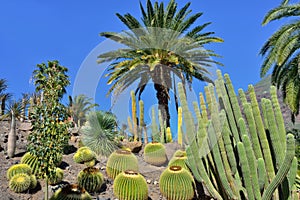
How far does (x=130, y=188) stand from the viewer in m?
8.07

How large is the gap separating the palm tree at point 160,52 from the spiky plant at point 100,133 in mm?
1466

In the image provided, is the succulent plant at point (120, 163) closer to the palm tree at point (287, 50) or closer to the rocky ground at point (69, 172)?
the rocky ground at point (69, 172)

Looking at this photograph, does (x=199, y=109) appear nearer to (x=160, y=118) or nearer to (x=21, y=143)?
(x=160, y=118)

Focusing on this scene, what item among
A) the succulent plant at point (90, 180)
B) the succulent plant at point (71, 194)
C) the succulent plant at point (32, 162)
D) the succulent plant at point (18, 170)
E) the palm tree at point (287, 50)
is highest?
the palm tree at point (287, 50)

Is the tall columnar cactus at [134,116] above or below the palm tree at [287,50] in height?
below

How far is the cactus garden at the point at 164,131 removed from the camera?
674 centimetres

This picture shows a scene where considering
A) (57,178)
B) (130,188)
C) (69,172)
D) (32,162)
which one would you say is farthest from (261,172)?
(32,162)

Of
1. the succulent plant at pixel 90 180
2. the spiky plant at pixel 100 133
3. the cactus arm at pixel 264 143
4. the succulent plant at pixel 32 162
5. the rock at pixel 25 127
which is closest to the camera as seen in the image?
the cactus arm at pixel 264 143

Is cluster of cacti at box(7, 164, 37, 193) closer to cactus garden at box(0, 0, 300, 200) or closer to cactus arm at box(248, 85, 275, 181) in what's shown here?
cactus garden at box(0, 0, 300, 200)

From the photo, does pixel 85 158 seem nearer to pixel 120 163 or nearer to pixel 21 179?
pixel 120 163

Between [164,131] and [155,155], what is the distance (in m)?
2.53

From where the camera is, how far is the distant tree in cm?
813

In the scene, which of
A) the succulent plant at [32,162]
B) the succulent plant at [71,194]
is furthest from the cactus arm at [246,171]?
the succulent plant at [32,162]

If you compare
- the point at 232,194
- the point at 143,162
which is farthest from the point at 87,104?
the point at 232,194
